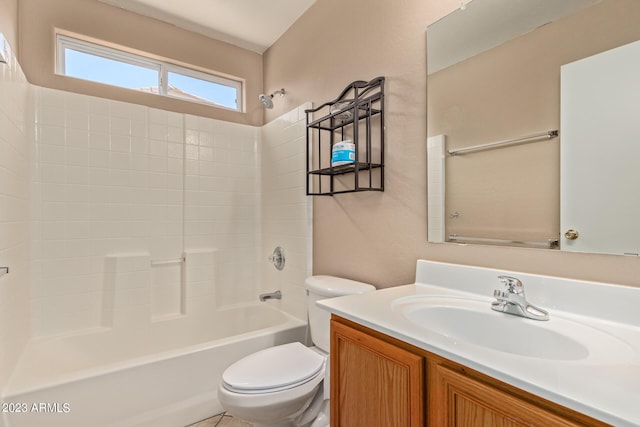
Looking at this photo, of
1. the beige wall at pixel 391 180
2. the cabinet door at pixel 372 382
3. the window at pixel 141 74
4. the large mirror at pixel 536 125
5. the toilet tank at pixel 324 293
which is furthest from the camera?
the window at pixel 141 74

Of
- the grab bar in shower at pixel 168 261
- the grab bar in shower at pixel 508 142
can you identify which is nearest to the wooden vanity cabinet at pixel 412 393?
the grab bar in shower at pixel 508 142

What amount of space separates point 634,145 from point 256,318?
8.00ft

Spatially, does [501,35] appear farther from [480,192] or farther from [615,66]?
[480,192]

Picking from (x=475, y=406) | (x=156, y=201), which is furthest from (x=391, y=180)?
(x=156, y=201)

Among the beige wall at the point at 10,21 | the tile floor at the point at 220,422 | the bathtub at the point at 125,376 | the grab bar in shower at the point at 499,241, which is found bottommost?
the tile floor at the point at 220,422

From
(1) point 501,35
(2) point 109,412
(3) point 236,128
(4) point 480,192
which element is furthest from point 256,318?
(1) point 501,35

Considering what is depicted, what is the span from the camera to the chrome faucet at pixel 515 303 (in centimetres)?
92

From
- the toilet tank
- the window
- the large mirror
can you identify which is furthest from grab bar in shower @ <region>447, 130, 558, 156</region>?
the window

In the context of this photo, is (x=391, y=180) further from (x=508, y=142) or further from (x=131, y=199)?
(x=131, y=199)

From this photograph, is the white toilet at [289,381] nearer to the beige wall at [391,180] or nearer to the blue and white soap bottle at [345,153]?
the beige wall at [391,180]

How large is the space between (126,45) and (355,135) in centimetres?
185

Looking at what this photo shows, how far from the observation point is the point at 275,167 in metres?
2.56

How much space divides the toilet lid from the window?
206cm

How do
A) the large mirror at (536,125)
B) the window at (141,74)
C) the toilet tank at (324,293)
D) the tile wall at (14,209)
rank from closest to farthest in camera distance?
the large mirror at (536,125)
the tile wall at (14,209)
the toilet tank at (324,293)
the window at (141,74)
